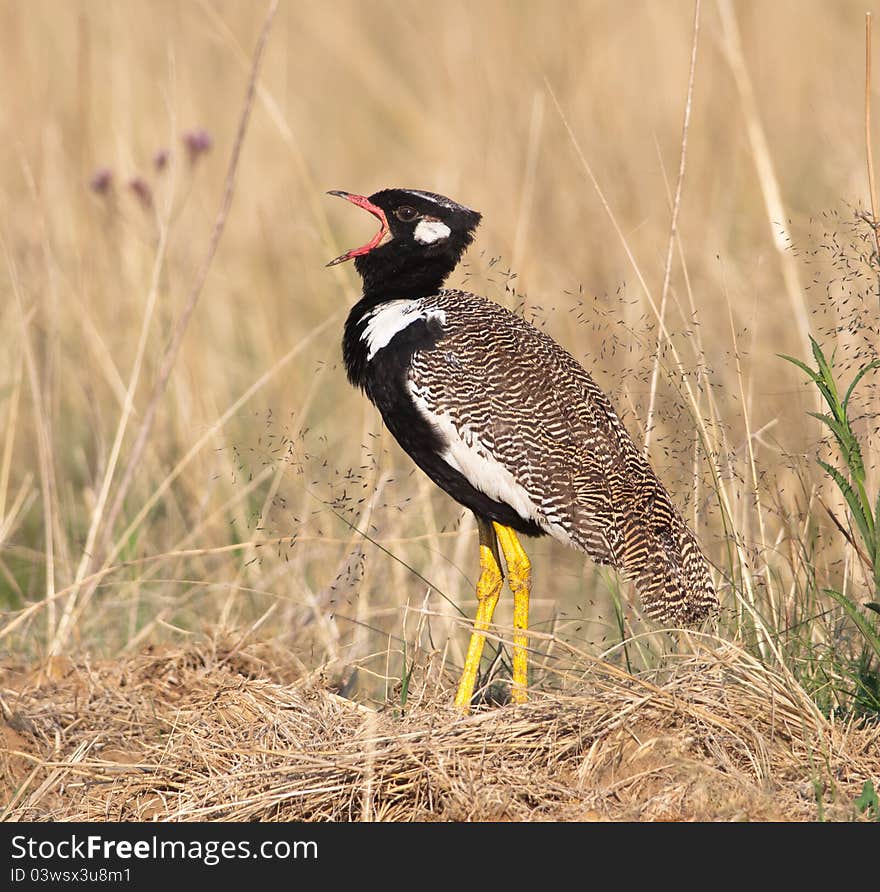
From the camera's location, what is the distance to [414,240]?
148 inches

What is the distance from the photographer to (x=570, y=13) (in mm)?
6523

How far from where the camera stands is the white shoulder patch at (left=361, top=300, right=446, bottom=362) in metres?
3.56

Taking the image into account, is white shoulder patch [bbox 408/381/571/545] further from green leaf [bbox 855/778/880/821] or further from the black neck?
green leaf [bbox 855/778/880/821]

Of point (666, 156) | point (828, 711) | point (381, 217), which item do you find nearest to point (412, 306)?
point (381, 217)

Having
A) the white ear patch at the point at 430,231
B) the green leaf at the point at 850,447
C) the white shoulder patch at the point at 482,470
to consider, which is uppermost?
the white ear patch at the point at 430,231

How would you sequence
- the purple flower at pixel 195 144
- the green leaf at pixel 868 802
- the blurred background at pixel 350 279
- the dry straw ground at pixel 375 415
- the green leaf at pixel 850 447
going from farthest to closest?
the purple flower at pixel 195 144, the blurred background at pixel 350 279, the green leaf at pixel 850 447, the dry straw ground at pixel 375 415, the green leaf at pixel 868 802

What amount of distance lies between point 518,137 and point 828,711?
3.67 m

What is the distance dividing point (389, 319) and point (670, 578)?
3.11 feet

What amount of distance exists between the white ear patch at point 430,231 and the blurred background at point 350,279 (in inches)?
14.1

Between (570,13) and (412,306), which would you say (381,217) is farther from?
(570,13)

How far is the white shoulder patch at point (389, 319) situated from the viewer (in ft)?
11.7

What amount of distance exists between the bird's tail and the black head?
35.8 inches

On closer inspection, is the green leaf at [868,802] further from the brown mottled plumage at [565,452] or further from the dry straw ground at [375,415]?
the brown mottled plumage at [565,452]

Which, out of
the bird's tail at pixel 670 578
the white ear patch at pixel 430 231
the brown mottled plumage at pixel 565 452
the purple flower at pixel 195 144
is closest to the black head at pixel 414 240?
the white ear patch at pixel 430 231
